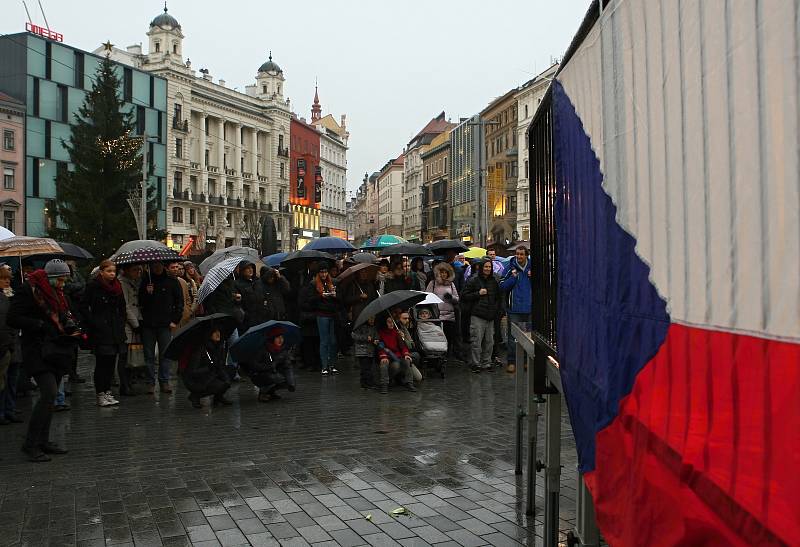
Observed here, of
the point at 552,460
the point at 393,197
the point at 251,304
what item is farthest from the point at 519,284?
the point at 393,197

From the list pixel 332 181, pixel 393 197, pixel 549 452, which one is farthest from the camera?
pixel 393 197

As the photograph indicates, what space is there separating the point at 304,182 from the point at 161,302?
102 meters

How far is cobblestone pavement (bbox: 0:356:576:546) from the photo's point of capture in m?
5.27

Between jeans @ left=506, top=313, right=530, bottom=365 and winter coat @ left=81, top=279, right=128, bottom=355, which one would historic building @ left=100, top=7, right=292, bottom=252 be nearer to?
jeans @ left=506, top=313, right=530, bottom=365

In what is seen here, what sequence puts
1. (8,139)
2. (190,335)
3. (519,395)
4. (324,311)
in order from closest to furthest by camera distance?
(519,395) < (190,335) < (324,311) < (8,139)

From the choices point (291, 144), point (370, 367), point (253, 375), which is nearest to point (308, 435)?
point (253, 375)

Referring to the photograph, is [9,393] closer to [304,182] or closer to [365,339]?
[365,339]

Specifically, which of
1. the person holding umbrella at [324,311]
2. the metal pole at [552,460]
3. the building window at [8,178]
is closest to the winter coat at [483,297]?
the person holding umbrella at [324,311]

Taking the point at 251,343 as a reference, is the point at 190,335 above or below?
above

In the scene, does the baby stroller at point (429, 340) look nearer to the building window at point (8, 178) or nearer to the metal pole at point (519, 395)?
the metal pole at point (519, 395)

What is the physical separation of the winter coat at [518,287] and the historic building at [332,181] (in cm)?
11344

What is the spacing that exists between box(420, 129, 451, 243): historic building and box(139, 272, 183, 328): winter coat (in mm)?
81631

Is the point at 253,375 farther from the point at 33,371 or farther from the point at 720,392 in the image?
the point at 720,392

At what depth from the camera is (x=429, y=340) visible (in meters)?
12.7
